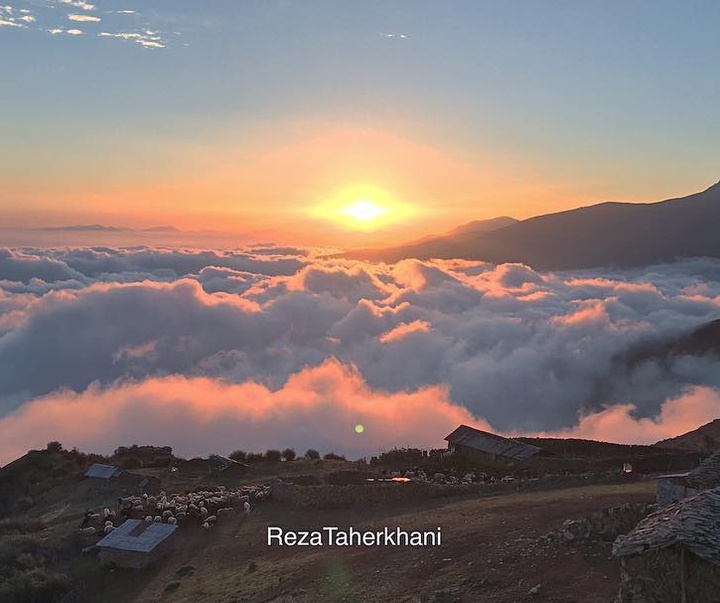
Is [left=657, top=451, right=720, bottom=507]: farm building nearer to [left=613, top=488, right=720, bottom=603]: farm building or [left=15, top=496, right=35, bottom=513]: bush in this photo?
[left=613, top=488, right=720, bottom=603]: farm building

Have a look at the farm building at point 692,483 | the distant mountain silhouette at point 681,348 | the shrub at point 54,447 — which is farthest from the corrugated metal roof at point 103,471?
the distant mountain silhouette at point 681,348

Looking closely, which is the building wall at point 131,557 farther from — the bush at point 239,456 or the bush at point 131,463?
the bush at point 131,463

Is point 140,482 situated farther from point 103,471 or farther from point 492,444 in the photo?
point 492,444

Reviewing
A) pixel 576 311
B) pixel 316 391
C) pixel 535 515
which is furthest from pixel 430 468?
pixel 576 311

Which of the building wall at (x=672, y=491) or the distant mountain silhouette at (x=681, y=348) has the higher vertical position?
the distant mountain silhouette at (x=681, y=348)

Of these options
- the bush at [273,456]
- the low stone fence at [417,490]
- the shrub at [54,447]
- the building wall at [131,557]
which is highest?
the shrub at [54,447]

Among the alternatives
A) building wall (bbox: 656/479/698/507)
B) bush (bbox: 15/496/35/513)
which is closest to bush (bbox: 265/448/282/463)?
bush (bbox: 15/496/35/513)

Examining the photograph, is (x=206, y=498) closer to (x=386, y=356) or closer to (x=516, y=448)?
(x=516, y=448)
